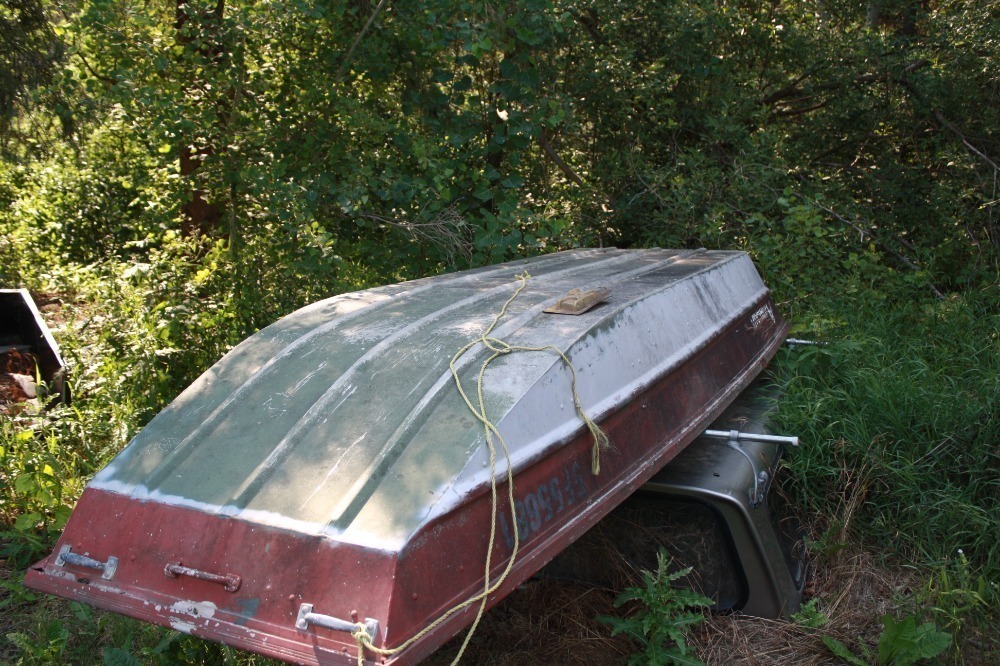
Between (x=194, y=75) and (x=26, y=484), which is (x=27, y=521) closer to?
(x=26, y=484)

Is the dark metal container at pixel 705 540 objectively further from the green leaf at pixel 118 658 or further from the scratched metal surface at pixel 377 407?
the green leaf at pixel 118 658

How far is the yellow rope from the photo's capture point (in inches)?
78.8

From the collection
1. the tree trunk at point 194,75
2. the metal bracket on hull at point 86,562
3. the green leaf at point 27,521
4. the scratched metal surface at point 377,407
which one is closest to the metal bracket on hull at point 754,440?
the scratched metal surface at point 377,407

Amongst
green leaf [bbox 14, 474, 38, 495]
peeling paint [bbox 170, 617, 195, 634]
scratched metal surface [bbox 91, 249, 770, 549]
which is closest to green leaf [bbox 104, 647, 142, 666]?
scratched metal surface [bbox 91, 249, 770, 549]

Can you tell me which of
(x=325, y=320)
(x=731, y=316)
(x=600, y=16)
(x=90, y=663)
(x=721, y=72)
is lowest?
(x=90, y=663)

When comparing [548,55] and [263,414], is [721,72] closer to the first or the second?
[548,55]

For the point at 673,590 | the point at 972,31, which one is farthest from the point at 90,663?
the point at 972,31

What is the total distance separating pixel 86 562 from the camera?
2418mm

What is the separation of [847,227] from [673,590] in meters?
4.89

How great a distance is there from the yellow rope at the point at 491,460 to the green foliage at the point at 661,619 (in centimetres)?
53

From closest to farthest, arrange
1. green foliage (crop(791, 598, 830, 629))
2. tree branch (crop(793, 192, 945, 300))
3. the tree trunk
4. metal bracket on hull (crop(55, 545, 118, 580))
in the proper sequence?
metal bracket on hull (crop(55, 545, 118, 580))
green foliage (crop(791, 598, 830, 629))
the tree trunk
tree branch (crop(793, 192, 945, 300))

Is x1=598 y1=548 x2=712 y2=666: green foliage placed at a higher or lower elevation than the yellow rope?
lower

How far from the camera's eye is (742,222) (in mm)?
6871

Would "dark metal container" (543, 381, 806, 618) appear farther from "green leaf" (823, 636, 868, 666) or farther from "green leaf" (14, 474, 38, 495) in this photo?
"green leaf" (14, 474, 38, 495)
